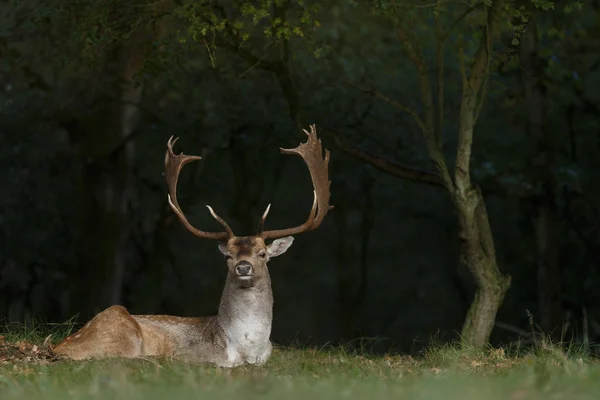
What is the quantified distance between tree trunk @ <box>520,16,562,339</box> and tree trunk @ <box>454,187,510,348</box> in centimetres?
483

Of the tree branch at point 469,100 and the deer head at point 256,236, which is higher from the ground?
the tree branch at point 469,100

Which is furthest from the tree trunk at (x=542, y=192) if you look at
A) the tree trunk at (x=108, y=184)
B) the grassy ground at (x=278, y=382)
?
the grassy ground at (x=278, y=382)

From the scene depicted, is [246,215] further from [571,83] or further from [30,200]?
[571,83]

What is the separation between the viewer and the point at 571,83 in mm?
19375

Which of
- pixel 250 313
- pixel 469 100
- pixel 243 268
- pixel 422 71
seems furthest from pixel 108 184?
pixel 243 268

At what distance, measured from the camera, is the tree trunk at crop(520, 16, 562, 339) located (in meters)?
18.7

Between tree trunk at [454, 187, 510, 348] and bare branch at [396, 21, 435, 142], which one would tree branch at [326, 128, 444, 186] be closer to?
bare branch at [396, 21, 435, 142]

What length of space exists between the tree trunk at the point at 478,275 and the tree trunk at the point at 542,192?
4830mm

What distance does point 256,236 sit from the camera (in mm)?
10883

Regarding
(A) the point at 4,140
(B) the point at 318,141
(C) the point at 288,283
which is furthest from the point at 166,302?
(B) the point at 318,141

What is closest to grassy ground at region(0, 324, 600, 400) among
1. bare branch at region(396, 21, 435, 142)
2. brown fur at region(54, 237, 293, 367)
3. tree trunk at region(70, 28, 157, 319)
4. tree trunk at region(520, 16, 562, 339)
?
brown fur at region(54, 237, 293, 367)

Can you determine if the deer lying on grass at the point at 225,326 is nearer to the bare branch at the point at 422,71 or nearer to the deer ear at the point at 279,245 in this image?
the deer ear at the point at 279,245

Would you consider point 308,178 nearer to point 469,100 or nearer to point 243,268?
point 469,100

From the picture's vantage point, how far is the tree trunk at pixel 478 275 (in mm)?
13773
